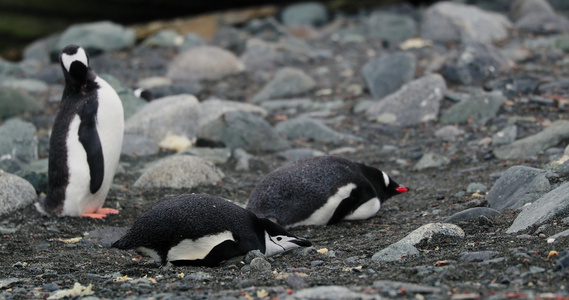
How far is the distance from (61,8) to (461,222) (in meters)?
12.2

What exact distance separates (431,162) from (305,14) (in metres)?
9.33

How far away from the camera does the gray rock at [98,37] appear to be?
13008 millimetres

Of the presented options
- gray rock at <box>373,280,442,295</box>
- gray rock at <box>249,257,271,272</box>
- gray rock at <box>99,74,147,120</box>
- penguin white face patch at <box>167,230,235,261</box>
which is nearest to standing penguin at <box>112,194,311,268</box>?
penguin white face patch at <box>167,230,235,261</box>

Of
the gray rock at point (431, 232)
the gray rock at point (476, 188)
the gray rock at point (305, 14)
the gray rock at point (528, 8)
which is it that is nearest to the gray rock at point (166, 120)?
the gray rock at point (476, 188)

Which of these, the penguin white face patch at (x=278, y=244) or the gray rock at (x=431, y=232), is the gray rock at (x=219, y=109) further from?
the gray rock at (x=431, y=232)

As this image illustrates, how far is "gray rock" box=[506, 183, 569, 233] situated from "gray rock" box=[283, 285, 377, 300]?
1.52 metres

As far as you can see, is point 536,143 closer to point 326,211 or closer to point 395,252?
point 326,211

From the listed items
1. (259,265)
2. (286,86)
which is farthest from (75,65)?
(286,86)

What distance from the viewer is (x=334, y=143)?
26.5ft

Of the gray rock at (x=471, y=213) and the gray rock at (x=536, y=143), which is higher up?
the gray rock at (x=471, y=213)

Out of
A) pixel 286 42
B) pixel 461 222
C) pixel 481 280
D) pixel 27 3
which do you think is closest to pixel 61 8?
pixel 27 3

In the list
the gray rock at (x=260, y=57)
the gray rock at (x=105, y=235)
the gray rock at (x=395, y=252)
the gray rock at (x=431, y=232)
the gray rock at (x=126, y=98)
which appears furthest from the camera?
the gray rock at (x=260, y=57)

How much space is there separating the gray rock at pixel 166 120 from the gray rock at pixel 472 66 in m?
3.25

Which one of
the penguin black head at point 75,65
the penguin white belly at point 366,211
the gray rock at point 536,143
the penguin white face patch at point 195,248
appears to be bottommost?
the gray rock at point 536,143
